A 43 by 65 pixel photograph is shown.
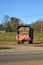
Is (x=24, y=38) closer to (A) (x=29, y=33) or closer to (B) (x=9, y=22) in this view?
(A) (x=29, y=33)

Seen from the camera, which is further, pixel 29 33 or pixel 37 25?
pixel 37 25

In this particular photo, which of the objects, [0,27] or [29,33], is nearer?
[29,33]

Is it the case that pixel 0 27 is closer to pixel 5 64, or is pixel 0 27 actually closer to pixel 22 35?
pixel 22 35

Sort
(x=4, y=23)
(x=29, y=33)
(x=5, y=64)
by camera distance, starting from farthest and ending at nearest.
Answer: (x=4, y=23) < (x=29, y=33) < (x=5, y=64)

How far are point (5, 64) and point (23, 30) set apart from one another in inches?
813

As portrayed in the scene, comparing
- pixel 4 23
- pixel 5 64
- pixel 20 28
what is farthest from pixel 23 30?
pixel 4 23

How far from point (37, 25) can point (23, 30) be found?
109 metres

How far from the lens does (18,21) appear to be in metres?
143

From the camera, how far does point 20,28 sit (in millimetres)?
32375

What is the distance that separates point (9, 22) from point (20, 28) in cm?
10837

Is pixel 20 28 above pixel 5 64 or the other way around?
above

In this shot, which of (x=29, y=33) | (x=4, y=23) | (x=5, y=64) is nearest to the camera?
(x=5, y=64)

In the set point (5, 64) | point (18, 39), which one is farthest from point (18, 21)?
point (5, 64)

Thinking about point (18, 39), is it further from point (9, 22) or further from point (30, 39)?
point (9, 22)
